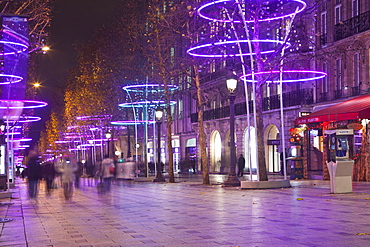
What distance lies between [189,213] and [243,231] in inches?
162

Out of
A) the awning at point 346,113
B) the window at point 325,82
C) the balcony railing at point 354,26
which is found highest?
the balcony railing at point 354,26

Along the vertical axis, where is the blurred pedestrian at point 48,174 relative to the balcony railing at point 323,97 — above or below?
below

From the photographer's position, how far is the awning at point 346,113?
26.4 meters

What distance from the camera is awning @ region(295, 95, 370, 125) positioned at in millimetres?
26422

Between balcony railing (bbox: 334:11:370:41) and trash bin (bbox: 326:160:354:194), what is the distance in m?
18.7

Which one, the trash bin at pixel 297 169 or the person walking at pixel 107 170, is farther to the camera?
the trash bin at pixel 297 169

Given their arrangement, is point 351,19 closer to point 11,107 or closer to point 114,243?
point 11,107

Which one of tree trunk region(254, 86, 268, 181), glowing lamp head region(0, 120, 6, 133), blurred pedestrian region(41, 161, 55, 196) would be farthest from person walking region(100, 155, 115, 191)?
glowing lamp head region(0, 120, 6, 133)

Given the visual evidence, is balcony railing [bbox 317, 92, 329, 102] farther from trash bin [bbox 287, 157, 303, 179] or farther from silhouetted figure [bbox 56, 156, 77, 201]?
silhouetted figure [bbox 56, 156, 77, 201]

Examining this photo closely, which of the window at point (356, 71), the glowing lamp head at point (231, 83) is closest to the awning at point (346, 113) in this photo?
the glowing lamp head at point (231, 83)

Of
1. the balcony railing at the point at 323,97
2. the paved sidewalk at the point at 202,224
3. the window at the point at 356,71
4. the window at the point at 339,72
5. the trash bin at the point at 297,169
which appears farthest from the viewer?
the balcony railing at the point at 323,97

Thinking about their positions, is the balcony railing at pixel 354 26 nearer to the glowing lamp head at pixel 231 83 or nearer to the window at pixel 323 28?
the window at pixel 323 28

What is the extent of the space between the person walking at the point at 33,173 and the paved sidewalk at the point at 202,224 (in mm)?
6509

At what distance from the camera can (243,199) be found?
19359 millimetres
